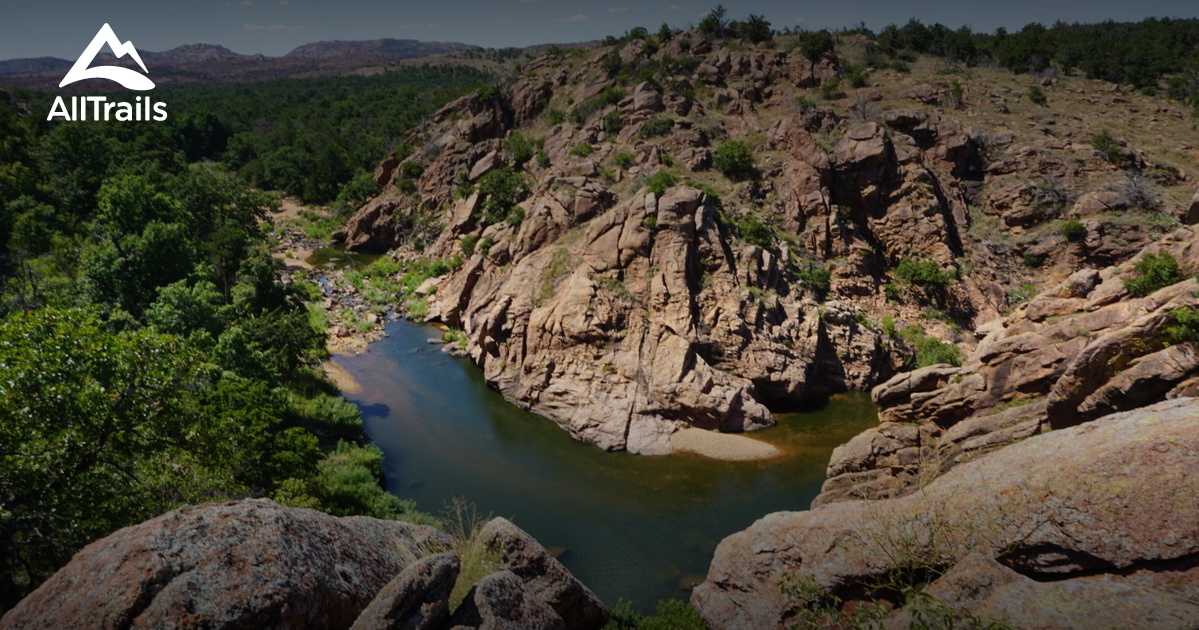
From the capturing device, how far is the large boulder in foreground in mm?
8570

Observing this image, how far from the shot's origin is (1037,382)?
18.3m

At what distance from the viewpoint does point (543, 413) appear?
3481 cm

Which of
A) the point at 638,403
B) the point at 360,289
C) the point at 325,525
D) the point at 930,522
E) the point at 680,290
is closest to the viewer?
the point at 325,525

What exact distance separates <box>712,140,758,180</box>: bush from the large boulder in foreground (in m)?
42.2

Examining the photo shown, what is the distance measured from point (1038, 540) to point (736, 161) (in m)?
39.4

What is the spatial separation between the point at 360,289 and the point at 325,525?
4631 centimetres

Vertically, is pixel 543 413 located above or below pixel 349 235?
below

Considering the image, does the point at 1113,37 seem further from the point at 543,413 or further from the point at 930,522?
the point at 930,522

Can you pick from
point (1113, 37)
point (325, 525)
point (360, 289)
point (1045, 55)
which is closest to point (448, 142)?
point (360, 289)

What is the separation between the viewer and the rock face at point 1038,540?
1024 cm

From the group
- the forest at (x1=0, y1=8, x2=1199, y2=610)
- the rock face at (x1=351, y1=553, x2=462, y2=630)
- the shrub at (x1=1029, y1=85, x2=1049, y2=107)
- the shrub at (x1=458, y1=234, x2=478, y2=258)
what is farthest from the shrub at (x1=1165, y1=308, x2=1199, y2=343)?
the shrub at (x1=1029, y1=85, x2=1049, y2=107)

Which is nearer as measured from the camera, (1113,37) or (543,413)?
(543,413)

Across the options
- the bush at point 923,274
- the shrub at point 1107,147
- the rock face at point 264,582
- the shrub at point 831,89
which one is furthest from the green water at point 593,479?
the shrub at point 831,89

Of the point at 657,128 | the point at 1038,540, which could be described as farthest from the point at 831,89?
the point at 1038,540
